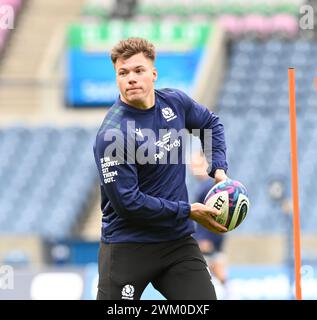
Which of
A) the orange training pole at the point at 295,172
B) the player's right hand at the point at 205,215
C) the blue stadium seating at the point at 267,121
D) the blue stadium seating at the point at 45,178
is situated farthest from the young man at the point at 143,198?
the blue stadium seating at the point at 45,178

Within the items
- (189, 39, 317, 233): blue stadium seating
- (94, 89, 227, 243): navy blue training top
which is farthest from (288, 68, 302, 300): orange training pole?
(189, 39, 317, 233): blue stadium seating

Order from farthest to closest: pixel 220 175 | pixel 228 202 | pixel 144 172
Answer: pixel 220 175
pixel 228 202
pixel 144 172

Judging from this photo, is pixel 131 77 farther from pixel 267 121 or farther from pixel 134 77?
pixel 267 121

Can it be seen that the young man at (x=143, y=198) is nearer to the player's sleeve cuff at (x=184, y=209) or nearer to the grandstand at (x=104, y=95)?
the player's sleeve cuff at (x=184, y=209)

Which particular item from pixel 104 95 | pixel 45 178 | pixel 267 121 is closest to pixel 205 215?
pixel 267 121

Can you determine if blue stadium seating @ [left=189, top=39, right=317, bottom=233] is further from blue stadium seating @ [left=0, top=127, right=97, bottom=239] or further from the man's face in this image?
the man's face

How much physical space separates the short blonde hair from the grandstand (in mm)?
10107

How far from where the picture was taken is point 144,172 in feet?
21.4

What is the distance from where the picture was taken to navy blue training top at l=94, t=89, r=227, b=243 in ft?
20.9

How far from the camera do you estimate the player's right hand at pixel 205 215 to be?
6.49 m

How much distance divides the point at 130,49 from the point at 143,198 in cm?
83

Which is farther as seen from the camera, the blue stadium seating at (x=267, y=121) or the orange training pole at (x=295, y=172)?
the blue stadium seating at (x=267, y=121)

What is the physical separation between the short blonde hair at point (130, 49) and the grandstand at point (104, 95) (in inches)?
398
